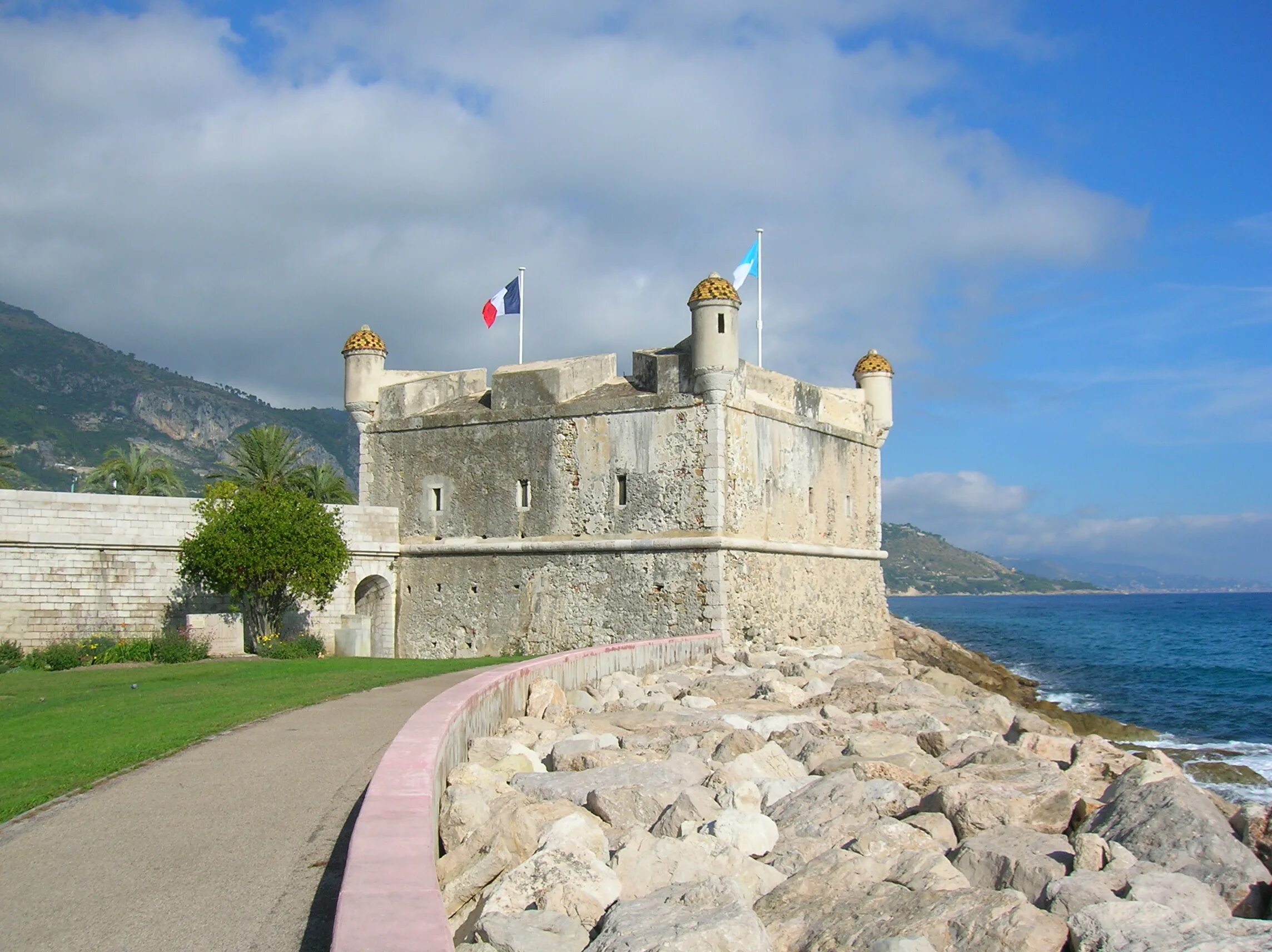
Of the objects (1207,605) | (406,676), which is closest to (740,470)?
(406,676)

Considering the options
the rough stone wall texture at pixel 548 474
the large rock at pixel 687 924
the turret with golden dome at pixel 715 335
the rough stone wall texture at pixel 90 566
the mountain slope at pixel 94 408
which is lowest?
the large rock at pixel 687 924

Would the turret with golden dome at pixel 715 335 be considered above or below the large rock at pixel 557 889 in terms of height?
above

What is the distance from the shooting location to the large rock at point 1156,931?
505 centimetres

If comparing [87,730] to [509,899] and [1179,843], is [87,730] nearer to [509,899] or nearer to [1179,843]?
[509,899]

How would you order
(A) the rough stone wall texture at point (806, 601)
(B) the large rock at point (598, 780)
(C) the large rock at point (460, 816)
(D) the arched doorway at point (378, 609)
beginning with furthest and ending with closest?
(D) the arched doorway at point (378, 609)
(A) the rough stone wall texture at point (806, 601)
(B) the large rock at point (598, 780)
(C) the large rock at point (460, 816)

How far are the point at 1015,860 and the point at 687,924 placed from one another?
2.21m

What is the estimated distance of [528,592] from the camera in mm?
22062

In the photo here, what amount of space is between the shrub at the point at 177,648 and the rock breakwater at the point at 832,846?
1032 cm

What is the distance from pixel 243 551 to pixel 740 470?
889 cm

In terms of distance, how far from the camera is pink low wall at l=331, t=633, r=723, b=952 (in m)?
3.67

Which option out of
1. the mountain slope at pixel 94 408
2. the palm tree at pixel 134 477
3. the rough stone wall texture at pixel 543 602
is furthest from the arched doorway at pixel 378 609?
the mountain slope at pixel 94 408

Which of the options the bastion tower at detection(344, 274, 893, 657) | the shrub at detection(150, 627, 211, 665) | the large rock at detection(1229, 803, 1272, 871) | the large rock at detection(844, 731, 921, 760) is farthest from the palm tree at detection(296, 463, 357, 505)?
the large rock at detection(1229, 803, 1272, 871)

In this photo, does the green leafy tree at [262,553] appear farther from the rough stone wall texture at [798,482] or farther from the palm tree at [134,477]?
the palm tree at [134,477]

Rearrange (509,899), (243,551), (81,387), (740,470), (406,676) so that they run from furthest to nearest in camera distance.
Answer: (81,387) < (740,470) < (243,551) < (406,676) < (509,899)
